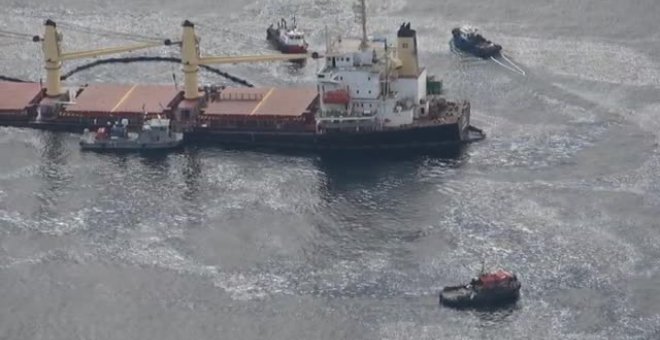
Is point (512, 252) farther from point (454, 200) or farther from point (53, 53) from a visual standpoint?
point (53, 53)

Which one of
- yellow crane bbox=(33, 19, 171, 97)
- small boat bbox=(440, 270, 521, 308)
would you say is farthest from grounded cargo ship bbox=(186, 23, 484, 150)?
small boat bbox=(440, 270, 521, 308)

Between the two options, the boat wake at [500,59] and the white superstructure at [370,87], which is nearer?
the white superstructure at [370,87]

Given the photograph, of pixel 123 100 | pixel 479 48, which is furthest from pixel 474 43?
pixel 123 100

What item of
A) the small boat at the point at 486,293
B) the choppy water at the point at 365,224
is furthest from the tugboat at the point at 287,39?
the small boat at the point at 486,293

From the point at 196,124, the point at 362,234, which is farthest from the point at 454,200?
the point at 196,124

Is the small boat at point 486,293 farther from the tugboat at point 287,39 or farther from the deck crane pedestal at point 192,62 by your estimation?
the tugboat at point 287,39

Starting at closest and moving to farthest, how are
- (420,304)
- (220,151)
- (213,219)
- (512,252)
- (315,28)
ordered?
1. (420,304)
2. (512,252)
3. (213,219)
4. (220,151)
5. (315,28)

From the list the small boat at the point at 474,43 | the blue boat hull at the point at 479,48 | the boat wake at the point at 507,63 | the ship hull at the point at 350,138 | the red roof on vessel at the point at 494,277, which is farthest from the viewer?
the small boat at the point at 474,43

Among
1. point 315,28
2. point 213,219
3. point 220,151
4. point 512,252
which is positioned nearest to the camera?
point 512,252
